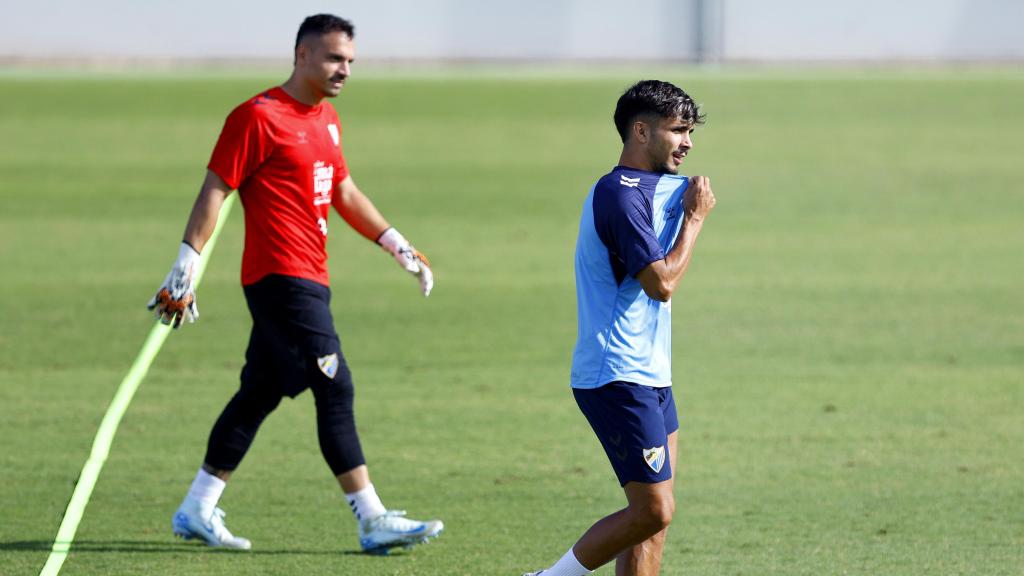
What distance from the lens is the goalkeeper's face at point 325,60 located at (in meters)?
6.55

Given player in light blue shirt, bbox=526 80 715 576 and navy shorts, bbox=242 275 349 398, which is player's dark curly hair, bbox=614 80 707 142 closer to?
player in light blue shirt, bbox=526 80 715 576

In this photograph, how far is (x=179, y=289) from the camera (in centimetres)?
622

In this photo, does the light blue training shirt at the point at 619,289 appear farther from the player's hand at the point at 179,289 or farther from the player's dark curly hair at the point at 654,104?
the player's hand at the point at 179,289

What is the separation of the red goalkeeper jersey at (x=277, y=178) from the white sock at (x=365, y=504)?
0.95 m

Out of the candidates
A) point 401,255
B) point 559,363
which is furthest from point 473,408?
point 401,255

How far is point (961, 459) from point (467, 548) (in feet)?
9.76

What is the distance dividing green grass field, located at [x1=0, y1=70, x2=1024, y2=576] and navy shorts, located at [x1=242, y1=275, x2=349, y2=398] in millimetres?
774

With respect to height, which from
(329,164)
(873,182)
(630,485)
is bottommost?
(873,182)

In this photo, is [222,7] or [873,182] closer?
[873,182]

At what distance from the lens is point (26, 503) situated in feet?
23.5

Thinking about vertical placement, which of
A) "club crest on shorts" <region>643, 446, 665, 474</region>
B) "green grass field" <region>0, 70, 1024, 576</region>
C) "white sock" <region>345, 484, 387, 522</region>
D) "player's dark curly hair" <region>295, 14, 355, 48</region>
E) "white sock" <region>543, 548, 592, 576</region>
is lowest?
"green grass field" <region>0, 70, 1024, 576</region>

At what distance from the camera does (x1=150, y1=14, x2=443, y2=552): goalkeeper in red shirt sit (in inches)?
254

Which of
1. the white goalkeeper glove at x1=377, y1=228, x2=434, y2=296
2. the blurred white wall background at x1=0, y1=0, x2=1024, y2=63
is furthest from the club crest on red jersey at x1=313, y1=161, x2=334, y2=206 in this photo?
the blurred white wall background at x1=0, y1=0, x2=1024, y2=63

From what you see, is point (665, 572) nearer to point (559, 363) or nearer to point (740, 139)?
point (559, 363)
